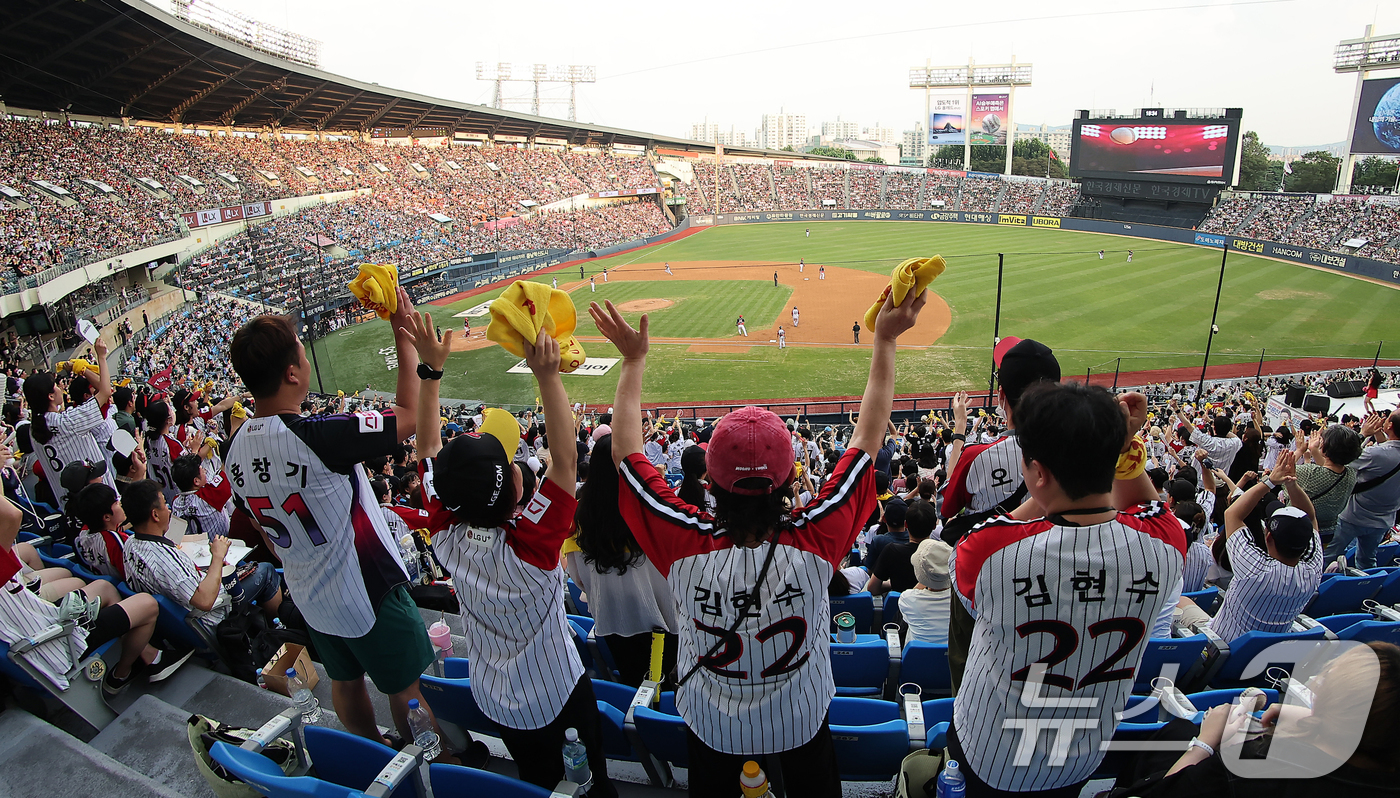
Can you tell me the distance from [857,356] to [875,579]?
66.9 ft

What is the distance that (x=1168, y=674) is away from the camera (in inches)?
152

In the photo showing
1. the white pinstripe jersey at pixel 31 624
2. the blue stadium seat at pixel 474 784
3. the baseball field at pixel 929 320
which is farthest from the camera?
the baseball field at pixel 929 320

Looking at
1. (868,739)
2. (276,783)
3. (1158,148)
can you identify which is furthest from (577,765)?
(1158,148)

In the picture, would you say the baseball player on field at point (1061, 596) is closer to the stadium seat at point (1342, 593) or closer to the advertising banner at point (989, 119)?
the stadium seat at point (1342, 593)

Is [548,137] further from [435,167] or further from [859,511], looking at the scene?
[859,511]

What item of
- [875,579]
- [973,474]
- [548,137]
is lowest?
[875,579]

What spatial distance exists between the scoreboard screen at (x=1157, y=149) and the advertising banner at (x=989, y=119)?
693 inches

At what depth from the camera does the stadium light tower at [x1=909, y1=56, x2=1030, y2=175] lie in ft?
226

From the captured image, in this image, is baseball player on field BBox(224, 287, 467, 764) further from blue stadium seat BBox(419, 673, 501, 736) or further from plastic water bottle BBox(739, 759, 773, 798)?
plastic water bottle BBox(739, 759, 773, 798)

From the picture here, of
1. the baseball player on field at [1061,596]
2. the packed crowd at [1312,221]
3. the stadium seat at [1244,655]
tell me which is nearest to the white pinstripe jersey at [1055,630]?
the baseball player on field at [1061,596]

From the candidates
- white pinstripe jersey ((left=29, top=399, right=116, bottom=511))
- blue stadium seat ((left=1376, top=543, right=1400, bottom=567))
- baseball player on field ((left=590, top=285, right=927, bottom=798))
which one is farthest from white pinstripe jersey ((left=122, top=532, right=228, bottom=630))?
blue stadium seat ((left=1376, top=543, right=1400, bottom=567))

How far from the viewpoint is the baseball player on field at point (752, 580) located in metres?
2.19

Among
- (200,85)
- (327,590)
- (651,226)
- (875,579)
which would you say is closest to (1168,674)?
(875,579)

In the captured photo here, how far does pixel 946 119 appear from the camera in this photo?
238 feet
